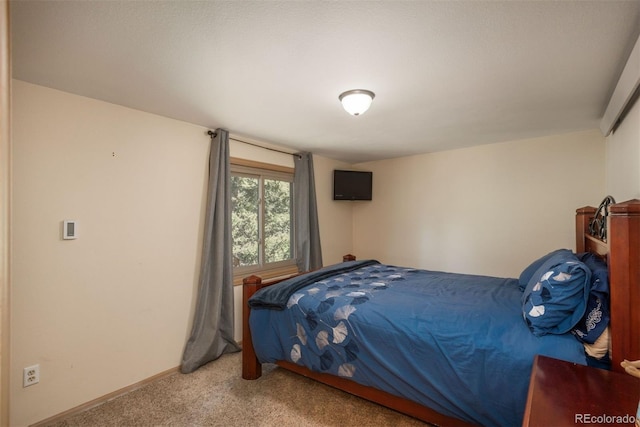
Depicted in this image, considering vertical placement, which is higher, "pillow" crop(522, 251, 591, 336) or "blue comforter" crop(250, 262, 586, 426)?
"pillow" crop(522, 251, 591, 336)

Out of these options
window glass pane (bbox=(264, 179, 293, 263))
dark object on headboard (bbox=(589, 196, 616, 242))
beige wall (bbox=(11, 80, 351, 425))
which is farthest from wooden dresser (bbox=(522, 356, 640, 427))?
window glass pane (bbox=(264, 179, 293, 263))

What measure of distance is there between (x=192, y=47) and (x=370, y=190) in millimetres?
3383

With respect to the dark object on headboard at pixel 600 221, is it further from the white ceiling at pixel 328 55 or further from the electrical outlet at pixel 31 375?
the electrical outlet at pixel 31 375

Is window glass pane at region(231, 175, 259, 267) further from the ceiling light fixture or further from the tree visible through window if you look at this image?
the ceiling light fixture

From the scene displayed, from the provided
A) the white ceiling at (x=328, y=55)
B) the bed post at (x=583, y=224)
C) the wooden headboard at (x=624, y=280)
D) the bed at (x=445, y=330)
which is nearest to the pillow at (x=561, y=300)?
the bed at (x=445, y=330)

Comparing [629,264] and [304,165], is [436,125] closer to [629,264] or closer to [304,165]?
[304,165]

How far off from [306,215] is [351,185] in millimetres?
1046

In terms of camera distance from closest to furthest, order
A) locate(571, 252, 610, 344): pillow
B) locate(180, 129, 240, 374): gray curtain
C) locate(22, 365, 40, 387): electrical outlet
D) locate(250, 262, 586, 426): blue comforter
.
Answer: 1. locate(571, 252, 610, 344): pillow
2. locate(250, 262, 586, 426): blue comforter
3. locate(22, 365, 40, 387): electrical outlet
4. locate(180, 129, 240, 374): gray curtain

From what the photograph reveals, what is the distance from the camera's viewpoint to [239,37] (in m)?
1.43

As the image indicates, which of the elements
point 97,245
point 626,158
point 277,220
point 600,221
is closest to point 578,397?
point 600,221

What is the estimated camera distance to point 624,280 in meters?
1.20

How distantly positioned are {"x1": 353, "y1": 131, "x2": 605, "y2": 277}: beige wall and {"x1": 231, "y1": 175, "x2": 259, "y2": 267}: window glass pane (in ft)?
6.64

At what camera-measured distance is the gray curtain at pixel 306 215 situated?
3730mm

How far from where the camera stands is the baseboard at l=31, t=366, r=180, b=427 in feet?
6.26
